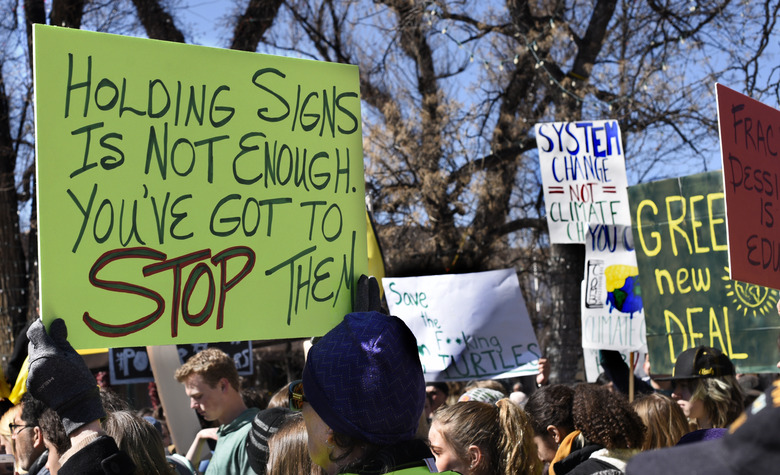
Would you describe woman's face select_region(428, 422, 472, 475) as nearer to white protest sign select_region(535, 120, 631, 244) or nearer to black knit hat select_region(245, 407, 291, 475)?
black knit hat select_region(245, 407, 291, 475)

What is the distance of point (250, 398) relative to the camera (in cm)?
529

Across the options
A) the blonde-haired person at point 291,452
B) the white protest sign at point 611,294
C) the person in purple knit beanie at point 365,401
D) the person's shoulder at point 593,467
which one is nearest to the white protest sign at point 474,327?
the white protest sign at point 611,294

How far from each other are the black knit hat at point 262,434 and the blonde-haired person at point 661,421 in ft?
6.00

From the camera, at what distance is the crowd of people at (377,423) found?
1737 millimetres

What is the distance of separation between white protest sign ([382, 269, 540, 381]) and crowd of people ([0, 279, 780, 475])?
937 millimetres

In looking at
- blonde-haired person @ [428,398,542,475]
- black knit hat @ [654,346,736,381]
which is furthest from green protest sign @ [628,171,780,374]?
blonde-haired person @ [428,398,542,475]

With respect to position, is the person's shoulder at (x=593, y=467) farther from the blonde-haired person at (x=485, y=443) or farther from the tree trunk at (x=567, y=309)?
the tree trunk at (x=567, y=309)

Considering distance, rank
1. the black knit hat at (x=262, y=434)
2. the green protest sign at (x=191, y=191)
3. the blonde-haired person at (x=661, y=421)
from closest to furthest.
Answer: the green protest sign at (x=191, y=191) < the black knit hat at (x=262, y=434) < the blonde-haired person at (x=661, y=421)

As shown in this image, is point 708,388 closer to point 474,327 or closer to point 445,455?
point 474,327

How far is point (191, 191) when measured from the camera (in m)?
2.64

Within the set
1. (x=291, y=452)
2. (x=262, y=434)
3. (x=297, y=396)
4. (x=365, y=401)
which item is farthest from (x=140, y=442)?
(x=365, y=401)

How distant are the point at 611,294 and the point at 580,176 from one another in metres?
1.06

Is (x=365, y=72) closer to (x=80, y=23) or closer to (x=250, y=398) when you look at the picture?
(x=80, y=23)

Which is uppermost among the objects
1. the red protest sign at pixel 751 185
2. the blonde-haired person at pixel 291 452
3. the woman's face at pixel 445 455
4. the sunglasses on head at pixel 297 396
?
the red protest sign at pixel 751 185
